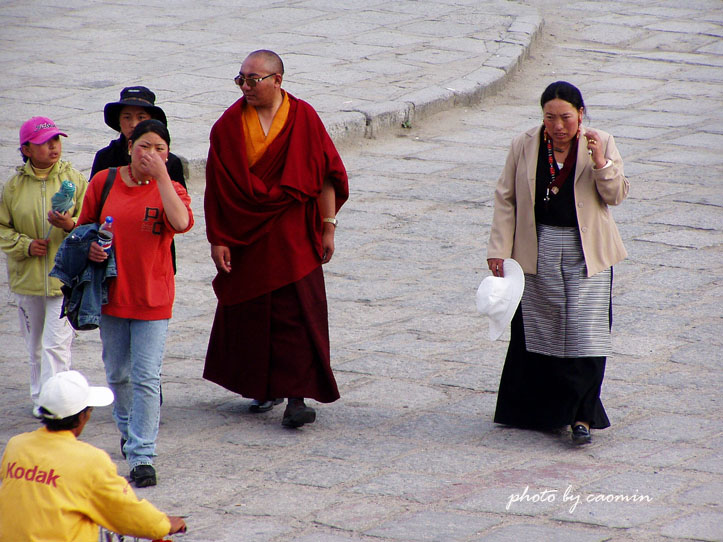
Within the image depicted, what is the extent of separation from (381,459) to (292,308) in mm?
804

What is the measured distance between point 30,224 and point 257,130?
1074 mm

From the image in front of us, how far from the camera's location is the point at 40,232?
15.2 ft

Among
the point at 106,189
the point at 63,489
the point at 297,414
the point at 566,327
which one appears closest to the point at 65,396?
the point at 63,489

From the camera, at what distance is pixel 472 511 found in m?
3.81

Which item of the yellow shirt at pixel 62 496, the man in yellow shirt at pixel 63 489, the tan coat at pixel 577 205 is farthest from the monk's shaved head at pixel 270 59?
the yellow shirt at pixel 62 496

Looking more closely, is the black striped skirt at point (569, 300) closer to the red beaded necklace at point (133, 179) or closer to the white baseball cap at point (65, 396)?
the red beaded necklace at point (133, 179)

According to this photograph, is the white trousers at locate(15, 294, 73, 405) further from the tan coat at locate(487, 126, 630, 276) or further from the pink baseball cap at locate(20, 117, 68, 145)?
the tan coat at locate(487, 126, 630, 276)

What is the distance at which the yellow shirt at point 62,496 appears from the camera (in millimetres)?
2727

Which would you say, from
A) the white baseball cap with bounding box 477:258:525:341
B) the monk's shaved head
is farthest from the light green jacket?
the white baseball cap with bounding box 477:258:525:341

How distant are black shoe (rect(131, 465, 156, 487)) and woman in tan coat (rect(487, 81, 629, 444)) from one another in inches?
65.0

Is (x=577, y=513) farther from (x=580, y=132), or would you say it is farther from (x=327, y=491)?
(x=580, y=132)

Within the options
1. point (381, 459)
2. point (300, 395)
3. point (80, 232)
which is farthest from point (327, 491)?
point (80, 232)

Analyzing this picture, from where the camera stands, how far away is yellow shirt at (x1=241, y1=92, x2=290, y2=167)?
15.2 ft

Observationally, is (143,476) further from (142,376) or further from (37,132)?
(37,132)
